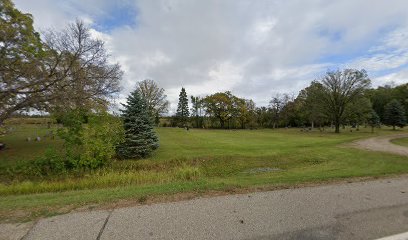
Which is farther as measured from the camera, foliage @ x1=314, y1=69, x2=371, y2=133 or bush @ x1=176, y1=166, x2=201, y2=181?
foliage @ x1=314, y1=69, x2=371, y2=133

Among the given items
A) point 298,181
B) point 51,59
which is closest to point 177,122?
point 51,59

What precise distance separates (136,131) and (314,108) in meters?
40.1

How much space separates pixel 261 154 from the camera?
1647 centimetres

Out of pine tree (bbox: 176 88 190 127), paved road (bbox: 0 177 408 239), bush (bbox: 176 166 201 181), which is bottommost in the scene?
bush (bbox: 176 166 201 181)

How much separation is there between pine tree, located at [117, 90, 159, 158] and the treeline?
38.6 m

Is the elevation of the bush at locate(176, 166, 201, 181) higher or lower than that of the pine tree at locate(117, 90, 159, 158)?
lower

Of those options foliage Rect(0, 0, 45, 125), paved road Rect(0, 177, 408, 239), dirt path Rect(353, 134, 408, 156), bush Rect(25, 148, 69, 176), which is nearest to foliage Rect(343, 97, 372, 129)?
dirt path Rect(353, 134, 408, 156)

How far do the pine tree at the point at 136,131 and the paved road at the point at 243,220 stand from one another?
1239 cm

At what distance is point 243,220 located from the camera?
408cm

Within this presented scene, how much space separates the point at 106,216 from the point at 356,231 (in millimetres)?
4286

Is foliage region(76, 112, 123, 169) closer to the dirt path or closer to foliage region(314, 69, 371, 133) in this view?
the dirt path

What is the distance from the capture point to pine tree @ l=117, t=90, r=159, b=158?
16.5m

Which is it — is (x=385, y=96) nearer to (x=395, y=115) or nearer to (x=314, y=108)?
(x=395, y=115)

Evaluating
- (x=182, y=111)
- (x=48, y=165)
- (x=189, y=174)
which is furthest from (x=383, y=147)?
→ (x=182, y=111)
